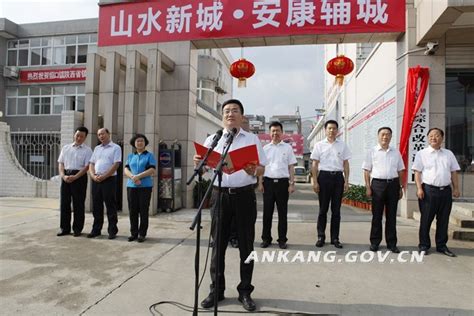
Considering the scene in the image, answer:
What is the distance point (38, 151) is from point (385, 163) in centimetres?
895

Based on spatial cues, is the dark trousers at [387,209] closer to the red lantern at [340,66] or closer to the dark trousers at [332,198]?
the dark trousers at [332,198]

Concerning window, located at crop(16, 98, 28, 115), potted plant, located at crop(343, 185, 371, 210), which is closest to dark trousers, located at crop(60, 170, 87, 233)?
potted plant, located at crop(343, 185, 371, 210)

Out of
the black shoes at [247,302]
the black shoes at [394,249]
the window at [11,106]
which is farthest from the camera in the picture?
the window at [11,106]

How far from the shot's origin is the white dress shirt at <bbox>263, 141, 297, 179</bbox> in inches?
181

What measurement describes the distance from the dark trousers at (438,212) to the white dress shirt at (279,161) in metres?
1.73

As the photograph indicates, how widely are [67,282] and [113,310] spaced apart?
0.82 meters

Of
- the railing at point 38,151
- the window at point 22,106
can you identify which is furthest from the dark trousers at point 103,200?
the window at point 22,106

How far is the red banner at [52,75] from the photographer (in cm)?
1834

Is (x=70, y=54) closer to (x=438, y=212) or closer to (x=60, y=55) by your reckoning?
(x=60, y=55)

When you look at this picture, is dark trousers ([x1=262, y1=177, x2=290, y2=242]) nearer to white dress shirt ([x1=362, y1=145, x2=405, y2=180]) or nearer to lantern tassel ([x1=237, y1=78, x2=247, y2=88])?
white dress shirt ([x1=362, y1=145, x2=405, y2=180])

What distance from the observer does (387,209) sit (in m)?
4.32

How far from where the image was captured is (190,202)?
297 inches

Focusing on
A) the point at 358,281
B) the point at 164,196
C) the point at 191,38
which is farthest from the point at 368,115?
the point at 358,281

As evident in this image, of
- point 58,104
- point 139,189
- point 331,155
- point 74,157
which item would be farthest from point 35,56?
point 331,155
